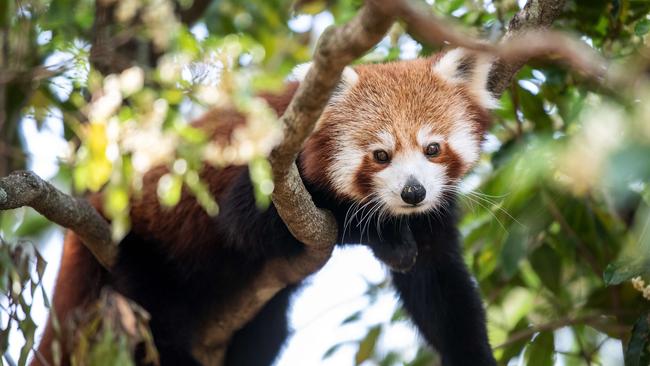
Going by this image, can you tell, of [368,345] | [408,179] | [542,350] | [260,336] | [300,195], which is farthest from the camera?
[368,345]

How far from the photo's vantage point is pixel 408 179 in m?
3.79

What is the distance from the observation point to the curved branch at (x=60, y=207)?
10.7 feet

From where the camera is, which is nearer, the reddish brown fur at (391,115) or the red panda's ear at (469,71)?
the reddish brown fur at (391,115)

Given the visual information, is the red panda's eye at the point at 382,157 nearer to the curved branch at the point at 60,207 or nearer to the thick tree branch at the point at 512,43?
the curved branch at the point at 60,207

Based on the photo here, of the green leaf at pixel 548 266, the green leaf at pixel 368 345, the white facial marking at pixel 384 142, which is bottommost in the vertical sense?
the green leaf at pixel 368 345

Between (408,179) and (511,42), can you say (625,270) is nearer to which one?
(408,179)

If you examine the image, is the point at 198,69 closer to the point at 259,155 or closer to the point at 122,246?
the point at 259,155

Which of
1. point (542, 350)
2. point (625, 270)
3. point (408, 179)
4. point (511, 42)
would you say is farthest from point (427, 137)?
point (511, 42)

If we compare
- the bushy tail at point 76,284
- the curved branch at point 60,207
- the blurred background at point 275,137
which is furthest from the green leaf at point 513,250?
the bushy tail at point 76,284

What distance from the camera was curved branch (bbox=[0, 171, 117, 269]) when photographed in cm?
327

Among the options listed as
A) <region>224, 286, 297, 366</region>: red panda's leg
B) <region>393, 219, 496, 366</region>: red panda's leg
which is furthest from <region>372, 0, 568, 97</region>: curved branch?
<region>224, 286, 297, 366</region>: red panda's leg

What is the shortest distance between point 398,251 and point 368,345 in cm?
146

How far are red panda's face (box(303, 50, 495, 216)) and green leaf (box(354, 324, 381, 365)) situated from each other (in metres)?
1.45

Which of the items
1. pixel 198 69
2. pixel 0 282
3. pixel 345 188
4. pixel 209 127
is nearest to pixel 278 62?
pixel 209 127
